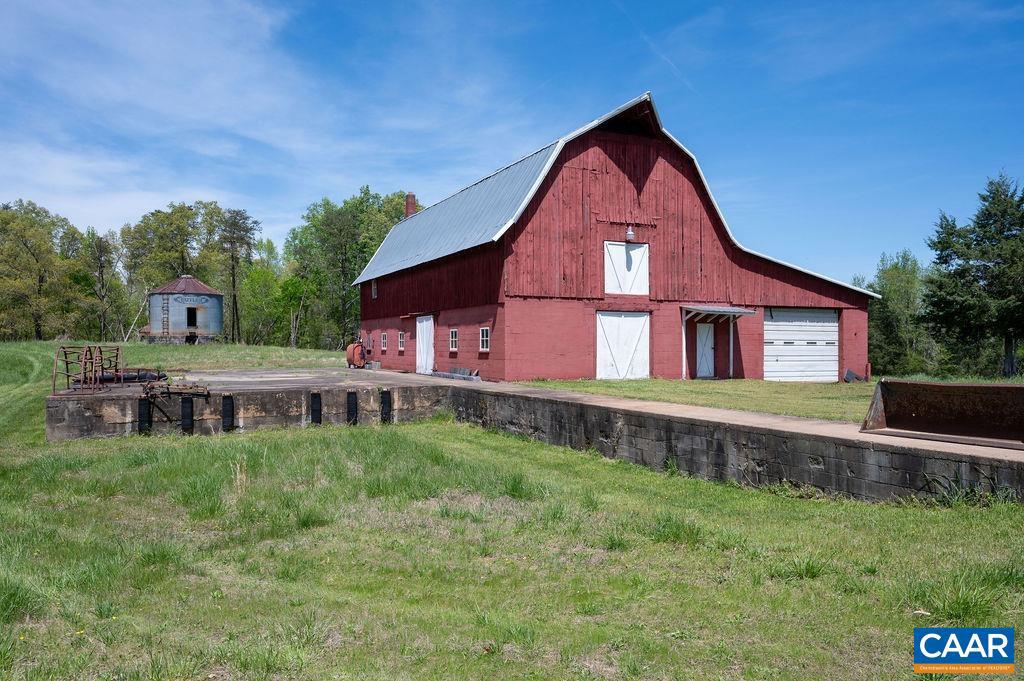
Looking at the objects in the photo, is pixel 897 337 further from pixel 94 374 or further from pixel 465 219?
pixel 94 374

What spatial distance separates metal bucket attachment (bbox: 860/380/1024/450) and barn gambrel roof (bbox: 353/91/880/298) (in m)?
14.6

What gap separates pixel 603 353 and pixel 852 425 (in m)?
14.3

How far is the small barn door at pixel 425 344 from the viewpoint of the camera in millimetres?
28141

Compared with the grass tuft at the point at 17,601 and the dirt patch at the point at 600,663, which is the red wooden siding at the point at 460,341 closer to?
the grass tuft at the point at 17,601

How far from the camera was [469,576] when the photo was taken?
624 centimetres

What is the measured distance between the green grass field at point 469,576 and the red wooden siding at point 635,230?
13.3 m

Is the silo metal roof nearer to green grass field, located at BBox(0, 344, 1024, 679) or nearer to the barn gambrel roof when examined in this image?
the barn gambrel roof

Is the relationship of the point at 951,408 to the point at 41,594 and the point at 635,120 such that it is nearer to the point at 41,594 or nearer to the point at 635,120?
the point at 41,594

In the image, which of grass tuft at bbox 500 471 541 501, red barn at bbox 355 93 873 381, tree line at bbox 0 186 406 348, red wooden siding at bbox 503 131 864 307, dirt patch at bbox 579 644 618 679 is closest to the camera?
dirt patch at bbox 579 644 618 679

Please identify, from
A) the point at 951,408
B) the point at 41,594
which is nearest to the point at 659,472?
the point at 951,408

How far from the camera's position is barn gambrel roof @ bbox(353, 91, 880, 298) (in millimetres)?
23297

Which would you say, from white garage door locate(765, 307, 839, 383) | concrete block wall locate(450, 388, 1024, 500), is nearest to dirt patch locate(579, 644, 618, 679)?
concrete block wall locate(450, 388, 1024, 500)

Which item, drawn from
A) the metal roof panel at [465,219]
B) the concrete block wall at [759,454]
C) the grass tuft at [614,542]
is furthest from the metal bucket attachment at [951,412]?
the metal roof panel at [465,219]

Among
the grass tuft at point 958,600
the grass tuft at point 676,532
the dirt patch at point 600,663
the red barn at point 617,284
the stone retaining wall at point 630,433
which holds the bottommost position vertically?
the dirt patch at point 600,663
